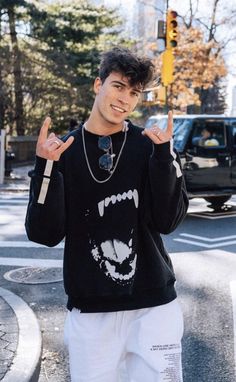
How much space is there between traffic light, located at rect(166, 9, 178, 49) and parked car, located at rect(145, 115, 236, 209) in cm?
433

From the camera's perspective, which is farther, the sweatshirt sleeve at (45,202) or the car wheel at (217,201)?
the car wheel at (217,201)

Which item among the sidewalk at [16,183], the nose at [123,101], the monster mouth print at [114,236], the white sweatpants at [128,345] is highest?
the nose at [123,101]

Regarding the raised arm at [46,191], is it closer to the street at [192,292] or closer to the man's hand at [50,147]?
the man's hand at [50,147]

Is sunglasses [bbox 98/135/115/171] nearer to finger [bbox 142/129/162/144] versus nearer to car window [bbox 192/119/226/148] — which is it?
finger [bbox 142/129/162/144]

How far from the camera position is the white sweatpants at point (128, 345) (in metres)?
2.11

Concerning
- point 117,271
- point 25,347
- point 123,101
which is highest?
point 123,101

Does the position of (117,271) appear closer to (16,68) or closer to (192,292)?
(192,292)

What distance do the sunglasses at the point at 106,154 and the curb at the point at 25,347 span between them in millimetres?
1664

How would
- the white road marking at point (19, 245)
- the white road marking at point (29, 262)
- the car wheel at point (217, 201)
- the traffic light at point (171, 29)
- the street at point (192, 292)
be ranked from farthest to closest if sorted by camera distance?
the traffic light at point (171, 29) → the car wheel at point (217, 201) → the white road marking at point (19, 245) → the white road marking at point (29, 262) → the street at point (192, 292)

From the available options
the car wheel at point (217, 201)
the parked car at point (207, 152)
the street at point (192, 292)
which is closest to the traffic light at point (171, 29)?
the parked car at point (207, 152)

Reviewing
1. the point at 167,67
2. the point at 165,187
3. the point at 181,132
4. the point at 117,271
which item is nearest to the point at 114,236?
the point at 117,271

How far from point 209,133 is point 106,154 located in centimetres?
854

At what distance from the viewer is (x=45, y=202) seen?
208 cm

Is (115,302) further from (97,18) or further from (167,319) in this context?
(97,18)
